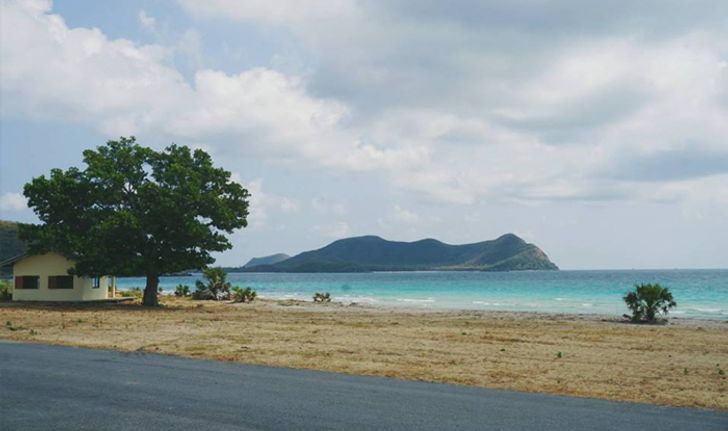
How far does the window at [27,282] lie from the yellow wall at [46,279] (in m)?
0.22

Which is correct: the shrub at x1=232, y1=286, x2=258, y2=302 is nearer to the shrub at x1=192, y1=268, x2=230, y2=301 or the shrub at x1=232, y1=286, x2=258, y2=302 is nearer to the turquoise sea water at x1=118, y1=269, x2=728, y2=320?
the shrub at x1=192, y1=268, x2=230, y2=301

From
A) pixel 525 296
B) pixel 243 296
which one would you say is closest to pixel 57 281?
pixel 243 296

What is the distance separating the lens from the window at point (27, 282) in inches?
1711

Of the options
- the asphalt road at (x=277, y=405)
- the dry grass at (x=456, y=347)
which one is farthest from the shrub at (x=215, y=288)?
the asphalt road at (x=277, y=405)

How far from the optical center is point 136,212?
40312 mm

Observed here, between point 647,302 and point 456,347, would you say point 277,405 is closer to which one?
point 456,347

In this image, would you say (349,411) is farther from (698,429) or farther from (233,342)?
(233,342)

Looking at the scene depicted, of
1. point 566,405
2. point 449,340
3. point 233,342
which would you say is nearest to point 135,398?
point 566,405

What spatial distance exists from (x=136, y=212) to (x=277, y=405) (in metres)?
32.4

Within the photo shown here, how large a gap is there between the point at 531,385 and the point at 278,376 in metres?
5.46

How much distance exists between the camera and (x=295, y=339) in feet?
74.9

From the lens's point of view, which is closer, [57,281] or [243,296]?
[57,281]

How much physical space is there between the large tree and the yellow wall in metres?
2.14

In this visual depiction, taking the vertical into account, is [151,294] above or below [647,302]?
above
